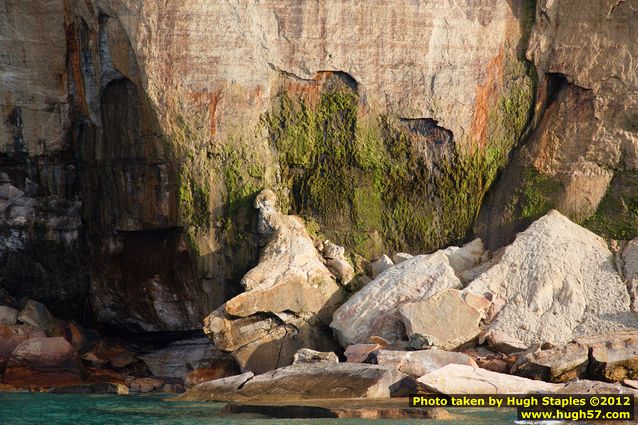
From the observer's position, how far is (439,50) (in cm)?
1894

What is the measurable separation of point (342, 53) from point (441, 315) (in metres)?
4.70

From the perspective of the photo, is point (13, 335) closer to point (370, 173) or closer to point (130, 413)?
point (130, 413)

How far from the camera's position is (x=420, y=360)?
15180mm

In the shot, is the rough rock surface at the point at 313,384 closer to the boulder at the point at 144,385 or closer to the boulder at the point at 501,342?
the boulder at the point at 501,342

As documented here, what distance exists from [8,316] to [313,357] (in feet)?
21.5

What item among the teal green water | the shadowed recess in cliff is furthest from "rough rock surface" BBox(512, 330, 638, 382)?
the shadowed recess in cliff

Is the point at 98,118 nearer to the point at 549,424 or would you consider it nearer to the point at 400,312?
the point at 400,312

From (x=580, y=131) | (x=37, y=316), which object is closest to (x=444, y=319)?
(x=580, y=131)

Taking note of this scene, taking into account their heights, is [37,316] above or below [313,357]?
below

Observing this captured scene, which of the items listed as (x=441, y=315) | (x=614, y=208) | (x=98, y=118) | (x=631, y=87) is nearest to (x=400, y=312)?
(x=441, y=315)

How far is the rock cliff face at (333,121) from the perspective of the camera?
18.3 meters

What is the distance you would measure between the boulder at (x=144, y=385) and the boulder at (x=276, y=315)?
69.1 inches

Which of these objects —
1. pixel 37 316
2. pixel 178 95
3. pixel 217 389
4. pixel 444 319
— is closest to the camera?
pixel 217 389

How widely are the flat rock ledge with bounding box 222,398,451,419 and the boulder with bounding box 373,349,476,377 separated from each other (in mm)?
916
